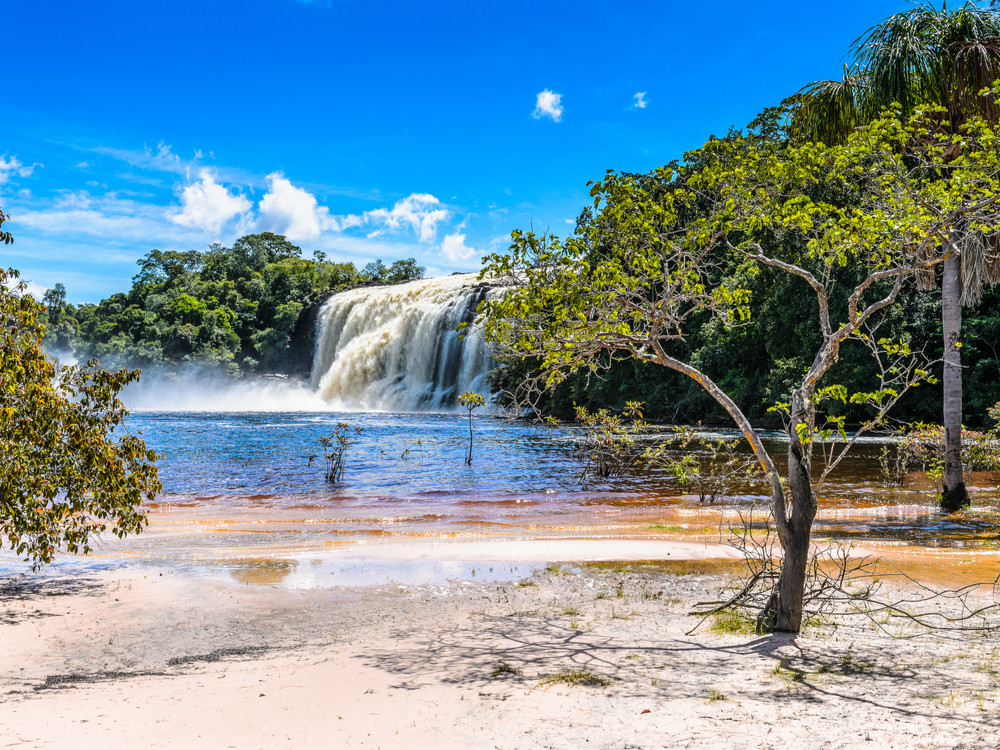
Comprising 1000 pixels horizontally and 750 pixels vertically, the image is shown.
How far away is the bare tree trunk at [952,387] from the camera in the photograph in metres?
11.7

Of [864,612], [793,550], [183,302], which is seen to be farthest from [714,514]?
[183,302]

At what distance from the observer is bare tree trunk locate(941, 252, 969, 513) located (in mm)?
11719

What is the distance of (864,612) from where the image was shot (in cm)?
657

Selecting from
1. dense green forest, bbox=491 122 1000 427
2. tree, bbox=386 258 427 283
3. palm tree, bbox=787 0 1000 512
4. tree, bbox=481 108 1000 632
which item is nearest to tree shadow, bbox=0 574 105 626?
tree, bbox=481 108 1000 632

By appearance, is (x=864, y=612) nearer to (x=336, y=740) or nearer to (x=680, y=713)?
(x=680, y=713)

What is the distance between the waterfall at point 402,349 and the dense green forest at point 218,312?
14709 mm

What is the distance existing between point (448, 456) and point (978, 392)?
19408mm

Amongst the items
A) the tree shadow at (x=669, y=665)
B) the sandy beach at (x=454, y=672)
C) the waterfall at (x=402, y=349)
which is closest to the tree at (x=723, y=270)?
the tree shadow at (x=669, y=665)

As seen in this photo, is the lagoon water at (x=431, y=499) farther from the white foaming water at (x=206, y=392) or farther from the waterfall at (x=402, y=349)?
the white foaming water at (x=206, y=392)

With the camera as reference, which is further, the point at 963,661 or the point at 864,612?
the point at 864,612

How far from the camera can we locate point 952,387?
39.6ft

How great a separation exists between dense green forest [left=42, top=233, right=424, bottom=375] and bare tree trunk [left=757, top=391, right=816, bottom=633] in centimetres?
6389

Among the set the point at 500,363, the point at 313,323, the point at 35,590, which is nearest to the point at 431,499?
the point at 35,590

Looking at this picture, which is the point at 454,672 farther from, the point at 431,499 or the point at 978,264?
the point at 431,499
